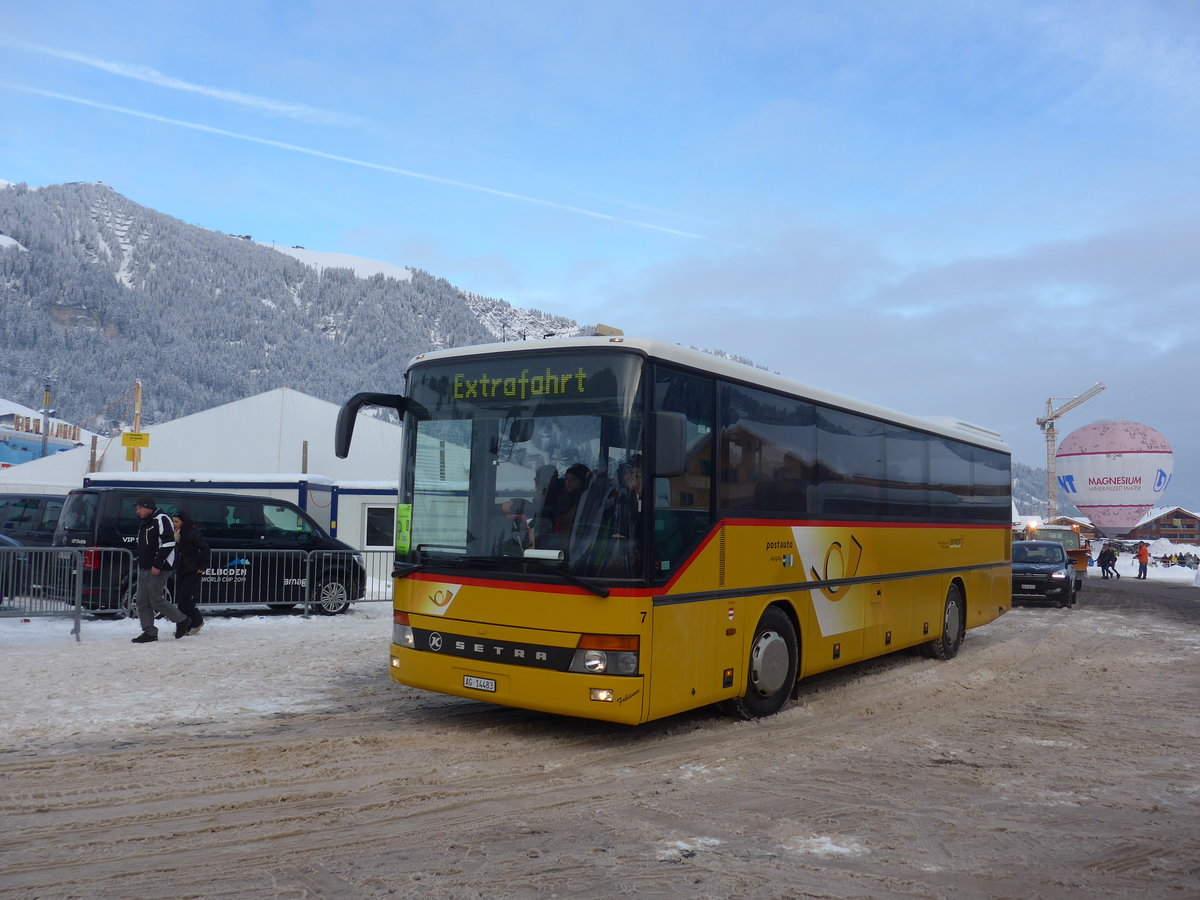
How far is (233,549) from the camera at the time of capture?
15.8 meters

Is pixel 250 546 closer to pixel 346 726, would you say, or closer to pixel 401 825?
pixel 346 726

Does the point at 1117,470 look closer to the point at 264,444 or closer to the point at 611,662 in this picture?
the point at 264,444

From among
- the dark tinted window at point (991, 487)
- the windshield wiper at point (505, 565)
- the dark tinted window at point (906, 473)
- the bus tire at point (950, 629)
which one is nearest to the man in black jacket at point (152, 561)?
the windshield wiper at point (505, 565)

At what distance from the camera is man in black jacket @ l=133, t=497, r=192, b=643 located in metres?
12.1

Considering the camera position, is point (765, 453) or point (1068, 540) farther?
point (1068, 540)

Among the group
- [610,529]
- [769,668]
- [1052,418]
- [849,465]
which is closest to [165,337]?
[1052,418]

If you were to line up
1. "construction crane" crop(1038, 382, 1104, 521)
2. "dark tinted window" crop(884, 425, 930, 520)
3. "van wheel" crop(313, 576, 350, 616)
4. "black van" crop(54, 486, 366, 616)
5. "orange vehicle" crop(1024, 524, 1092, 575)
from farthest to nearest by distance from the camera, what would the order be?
1. "construction crane" crop(1038, 382, 1104, 521)
2. "orange vehicle" crop(1024, 524, 1092, 575)
3. "van wheel" crop(313, 576, 350, 616)
4. "black van" crop(54, 486, 366, 616)
5. "dark tinted window" crop(884, 425, 930, 520)

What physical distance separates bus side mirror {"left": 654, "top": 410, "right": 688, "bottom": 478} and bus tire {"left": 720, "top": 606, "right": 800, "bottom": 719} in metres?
2.07

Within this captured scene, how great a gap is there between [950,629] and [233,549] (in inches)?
431

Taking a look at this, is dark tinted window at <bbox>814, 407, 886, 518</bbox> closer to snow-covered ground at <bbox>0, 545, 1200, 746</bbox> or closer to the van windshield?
snow-covered ground at <bbox>0, 545, 1200, 746</bbox>

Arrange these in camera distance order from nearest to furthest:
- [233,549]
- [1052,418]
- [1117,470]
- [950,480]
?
[950,480]
[233,549]
[1117,470]
[1052,418]

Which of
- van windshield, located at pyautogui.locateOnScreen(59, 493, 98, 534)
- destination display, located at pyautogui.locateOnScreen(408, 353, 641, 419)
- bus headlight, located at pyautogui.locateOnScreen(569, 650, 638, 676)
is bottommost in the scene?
bus headlight, located at pyautogui.locateOnScreen(569, 650, 638, 676)

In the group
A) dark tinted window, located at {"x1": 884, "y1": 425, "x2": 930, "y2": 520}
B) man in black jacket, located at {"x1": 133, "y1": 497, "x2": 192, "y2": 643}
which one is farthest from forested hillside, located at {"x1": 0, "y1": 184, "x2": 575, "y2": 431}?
dark tinted window, located at {"x1": 884, "y1": 425, "x2": 930, "y2": 520}

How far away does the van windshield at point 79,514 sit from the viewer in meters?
14.7
